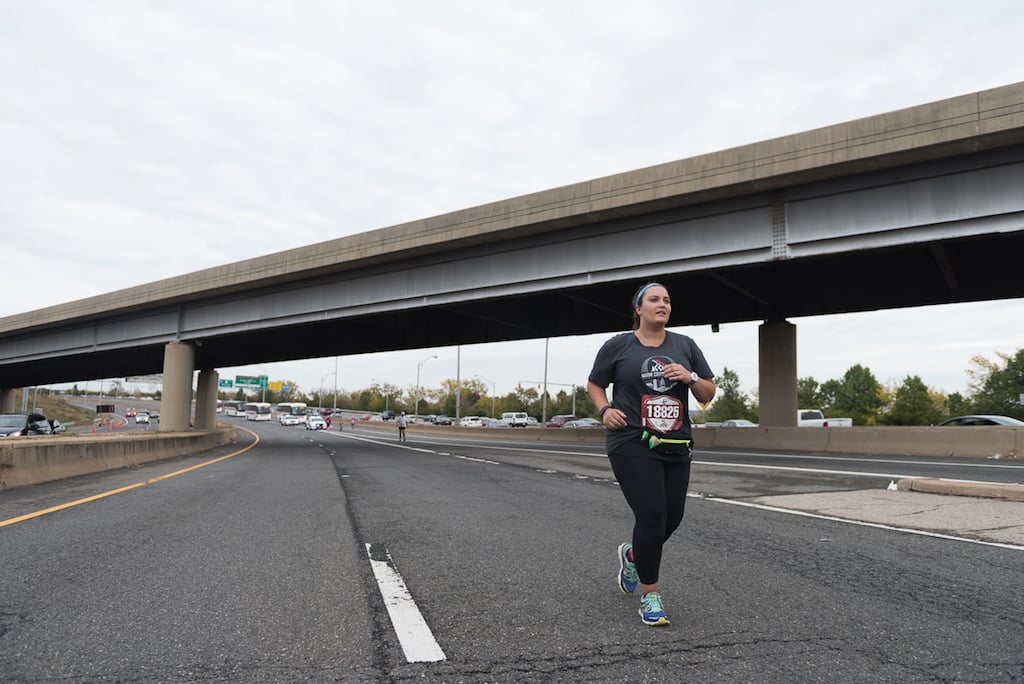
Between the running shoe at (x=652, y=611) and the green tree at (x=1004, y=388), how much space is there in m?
71.2

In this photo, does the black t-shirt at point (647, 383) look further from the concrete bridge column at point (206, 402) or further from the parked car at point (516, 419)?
the parked car at point (516, 419)

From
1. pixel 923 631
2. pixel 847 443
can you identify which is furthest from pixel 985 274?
pixel 923 631

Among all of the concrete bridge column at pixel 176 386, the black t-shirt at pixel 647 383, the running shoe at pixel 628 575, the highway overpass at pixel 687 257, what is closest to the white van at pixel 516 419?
the highway overpass at pixel 687 257

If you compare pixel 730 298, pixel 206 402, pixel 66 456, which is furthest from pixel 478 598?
pixel 206 402

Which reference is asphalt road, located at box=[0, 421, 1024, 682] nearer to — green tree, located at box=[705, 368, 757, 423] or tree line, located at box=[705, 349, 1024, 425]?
tree line, located at box=[705, 349, 1024, 425]

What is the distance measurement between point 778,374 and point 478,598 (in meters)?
21.8

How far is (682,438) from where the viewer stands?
12.5ft

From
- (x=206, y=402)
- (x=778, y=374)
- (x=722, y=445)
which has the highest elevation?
(x=778, y=374)

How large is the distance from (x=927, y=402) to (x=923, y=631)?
236 ft

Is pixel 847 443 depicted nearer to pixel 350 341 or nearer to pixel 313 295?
pixel 313 295

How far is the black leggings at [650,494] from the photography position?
376cm

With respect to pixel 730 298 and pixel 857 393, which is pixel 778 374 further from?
pixel 857 393

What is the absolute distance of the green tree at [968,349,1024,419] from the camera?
200ft

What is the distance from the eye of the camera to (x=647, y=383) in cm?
383
